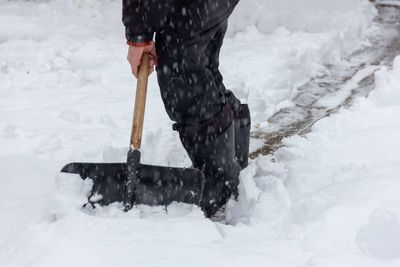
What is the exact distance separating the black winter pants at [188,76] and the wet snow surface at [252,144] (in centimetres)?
46

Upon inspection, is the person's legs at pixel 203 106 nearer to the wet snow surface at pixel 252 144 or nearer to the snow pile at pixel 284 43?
the wet snow surface at pixel 252 144

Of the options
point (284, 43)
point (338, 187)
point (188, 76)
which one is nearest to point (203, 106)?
point (188, 76)

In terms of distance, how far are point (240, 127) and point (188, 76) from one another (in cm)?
62

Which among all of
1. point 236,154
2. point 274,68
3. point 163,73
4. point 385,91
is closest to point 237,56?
point 274,68

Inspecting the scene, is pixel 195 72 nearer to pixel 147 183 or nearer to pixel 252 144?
pixel 147 183

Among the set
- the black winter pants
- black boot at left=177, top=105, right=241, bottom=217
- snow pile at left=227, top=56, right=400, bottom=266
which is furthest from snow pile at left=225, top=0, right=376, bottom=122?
the black winter pants

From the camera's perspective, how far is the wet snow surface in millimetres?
2119

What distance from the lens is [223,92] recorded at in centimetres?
299

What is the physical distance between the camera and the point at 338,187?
2.61 metres

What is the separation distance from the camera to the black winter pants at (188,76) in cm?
258

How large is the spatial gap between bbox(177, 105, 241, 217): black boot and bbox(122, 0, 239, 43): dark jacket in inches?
18.9

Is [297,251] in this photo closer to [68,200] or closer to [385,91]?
[68,200]

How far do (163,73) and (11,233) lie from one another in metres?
0.98

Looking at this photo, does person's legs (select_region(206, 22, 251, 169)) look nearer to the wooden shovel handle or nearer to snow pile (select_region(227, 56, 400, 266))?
snow pile (select_region(227, 56, 400, 266))
